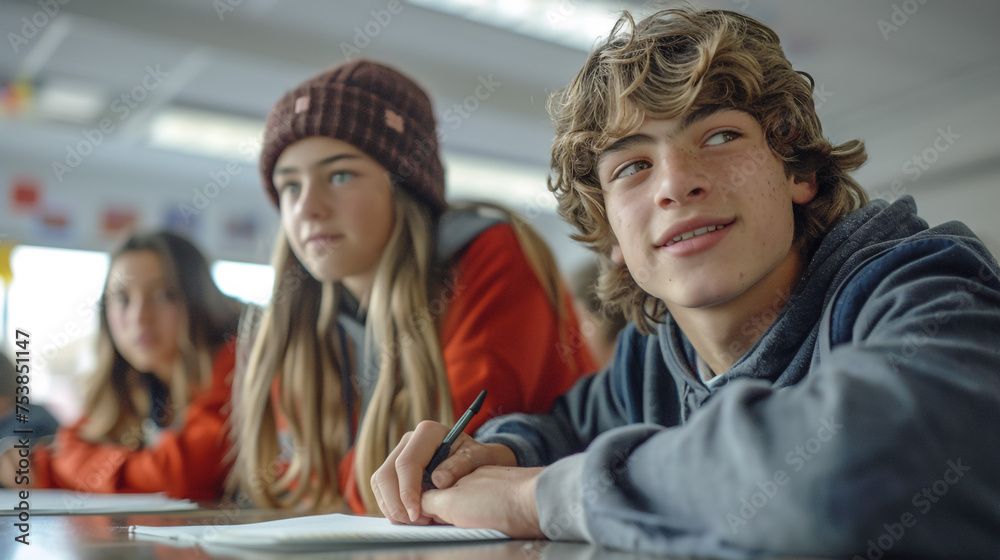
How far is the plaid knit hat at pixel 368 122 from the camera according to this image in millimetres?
1086

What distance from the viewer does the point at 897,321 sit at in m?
0.47

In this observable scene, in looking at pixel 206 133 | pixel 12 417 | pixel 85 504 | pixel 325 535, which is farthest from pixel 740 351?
pixel 206 133

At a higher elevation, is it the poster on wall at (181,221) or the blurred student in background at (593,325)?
the poster on wall at (181,221)

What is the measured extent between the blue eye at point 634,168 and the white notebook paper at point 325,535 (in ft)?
1.21

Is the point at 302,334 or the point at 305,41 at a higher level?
the point at 305,41

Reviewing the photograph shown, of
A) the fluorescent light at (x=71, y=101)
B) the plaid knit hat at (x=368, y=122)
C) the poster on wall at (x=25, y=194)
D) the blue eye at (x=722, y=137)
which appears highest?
the fluorescent light at (x=71, y=101)

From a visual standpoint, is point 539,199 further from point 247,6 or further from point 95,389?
point 95,389

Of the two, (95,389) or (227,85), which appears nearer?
(95,389)

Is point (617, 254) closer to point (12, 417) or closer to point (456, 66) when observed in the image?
point (12, 417)

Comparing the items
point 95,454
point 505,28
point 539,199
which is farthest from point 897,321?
point 539,199

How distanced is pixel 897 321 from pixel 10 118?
168 inches

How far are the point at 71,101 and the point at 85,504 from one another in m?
3.16

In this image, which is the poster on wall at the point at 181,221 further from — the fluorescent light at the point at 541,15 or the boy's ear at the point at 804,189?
the boy's ear at the point at 804,189

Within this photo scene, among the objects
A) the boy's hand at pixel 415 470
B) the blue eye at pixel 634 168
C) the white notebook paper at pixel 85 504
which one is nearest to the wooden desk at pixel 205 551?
the boy's hand at pixel 415 470
